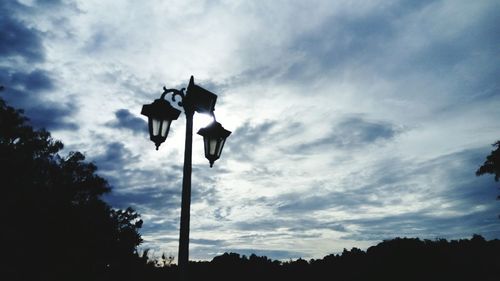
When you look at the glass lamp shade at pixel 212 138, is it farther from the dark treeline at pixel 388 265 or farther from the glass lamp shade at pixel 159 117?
the dark treeline at pixel 388 265

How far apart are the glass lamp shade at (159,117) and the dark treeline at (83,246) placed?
1348 centimetres

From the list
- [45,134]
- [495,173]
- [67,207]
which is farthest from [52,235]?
[495,173]

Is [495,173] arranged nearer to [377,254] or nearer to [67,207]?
[377,254]

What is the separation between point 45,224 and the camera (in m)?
21.4

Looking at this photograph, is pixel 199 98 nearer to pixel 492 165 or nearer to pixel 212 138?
pixel 212 138

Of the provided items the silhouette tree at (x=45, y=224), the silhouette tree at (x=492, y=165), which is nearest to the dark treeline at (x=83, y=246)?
the silhouette tree at (x=45, y=224)

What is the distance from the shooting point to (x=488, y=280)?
18.0 metres

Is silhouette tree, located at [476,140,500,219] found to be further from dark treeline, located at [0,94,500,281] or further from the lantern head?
the lantern head

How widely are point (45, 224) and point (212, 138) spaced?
2126cm

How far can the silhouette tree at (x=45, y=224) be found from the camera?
19438 mm

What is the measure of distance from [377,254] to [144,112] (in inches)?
1007

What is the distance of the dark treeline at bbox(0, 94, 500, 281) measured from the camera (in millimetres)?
19531

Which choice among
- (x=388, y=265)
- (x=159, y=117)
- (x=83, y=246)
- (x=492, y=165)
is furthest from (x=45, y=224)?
(x=492, y=165)

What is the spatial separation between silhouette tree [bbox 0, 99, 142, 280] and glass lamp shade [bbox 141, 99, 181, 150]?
59.3 ft
